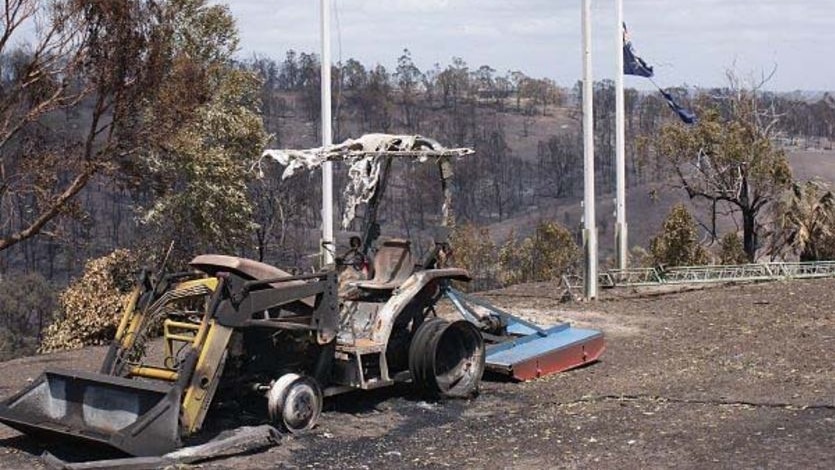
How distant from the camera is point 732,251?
2778cm

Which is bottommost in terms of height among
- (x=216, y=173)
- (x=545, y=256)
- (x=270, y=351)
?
(x=545, y=256)

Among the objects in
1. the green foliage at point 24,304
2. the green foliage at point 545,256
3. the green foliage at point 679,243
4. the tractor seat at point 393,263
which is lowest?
the green foliage at point 24,304

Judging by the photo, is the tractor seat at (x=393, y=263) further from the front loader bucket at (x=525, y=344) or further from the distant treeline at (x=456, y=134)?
the distant treeline at (x=456, y=134)

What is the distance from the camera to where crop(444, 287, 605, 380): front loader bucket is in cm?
1075

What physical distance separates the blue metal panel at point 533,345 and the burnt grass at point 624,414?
221 millimetres

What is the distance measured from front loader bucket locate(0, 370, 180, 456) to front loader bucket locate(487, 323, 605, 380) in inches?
150

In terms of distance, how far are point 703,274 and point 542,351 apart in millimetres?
10549

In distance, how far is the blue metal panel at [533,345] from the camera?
1087 centimetres

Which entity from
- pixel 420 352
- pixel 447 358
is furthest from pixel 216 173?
pixel 420 352

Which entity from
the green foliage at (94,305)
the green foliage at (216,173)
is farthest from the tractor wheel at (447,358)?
the green foliage at (216,173)

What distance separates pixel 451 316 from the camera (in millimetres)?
14492

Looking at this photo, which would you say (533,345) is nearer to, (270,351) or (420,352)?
(420,352)

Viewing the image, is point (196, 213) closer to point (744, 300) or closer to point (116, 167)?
point (116, 167)

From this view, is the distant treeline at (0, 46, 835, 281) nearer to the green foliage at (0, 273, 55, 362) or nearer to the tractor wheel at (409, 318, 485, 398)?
the green foliage at (0, 273, 55, 362)
